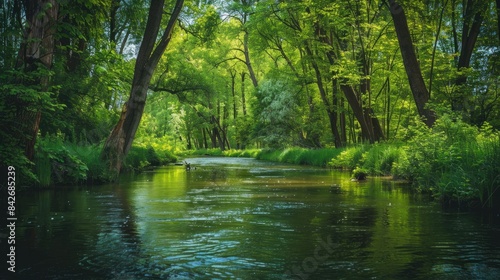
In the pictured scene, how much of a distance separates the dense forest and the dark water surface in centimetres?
160

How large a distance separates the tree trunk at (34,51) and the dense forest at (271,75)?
3 centimetres

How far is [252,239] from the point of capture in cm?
630

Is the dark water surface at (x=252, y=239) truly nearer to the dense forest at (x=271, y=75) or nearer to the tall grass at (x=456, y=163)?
the tall grass at (x=456, y=163)

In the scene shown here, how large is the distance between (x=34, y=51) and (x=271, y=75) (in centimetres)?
2461

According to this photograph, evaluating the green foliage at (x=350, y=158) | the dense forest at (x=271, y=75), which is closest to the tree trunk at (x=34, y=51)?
the dense forest at (x=271, y=75)

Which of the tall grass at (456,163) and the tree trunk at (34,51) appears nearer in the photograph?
the tall grass at (456,163)

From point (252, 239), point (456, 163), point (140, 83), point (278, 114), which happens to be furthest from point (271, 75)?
point (252, 239)

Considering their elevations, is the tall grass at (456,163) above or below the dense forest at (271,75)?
below

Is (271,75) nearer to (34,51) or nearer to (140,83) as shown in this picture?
(140,83)

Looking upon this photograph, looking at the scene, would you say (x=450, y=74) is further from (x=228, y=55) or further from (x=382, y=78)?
(x=228, y=55)

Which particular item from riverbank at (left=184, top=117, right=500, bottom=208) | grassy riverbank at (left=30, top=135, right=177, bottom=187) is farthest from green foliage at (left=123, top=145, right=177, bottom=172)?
riverbank at (left=184, top=117, right=500, bottom=208)

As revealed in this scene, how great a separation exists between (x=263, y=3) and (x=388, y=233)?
21451 mm

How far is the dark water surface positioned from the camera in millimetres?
4754

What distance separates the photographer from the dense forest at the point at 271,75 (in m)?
10.3
